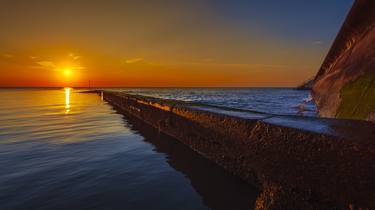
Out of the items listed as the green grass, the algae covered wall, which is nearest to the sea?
the green grass

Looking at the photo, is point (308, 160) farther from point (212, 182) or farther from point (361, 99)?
point (361, 99)

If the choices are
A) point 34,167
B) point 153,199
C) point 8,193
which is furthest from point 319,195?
point 34,167

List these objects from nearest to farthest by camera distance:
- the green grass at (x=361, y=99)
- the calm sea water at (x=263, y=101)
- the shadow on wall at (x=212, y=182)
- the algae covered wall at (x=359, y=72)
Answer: the shadow on wall at (x=212, y=182)
the green grass at (x=361, y=99)
the algae covered wall at (x=359, y=72)
the calm sea water at (x=263, y=101)

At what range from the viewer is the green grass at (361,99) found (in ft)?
8.47

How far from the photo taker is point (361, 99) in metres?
2.90

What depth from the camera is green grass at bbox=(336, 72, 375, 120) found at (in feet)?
8.47

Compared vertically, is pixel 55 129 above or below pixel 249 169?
below

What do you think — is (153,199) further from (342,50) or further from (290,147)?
(342,50)

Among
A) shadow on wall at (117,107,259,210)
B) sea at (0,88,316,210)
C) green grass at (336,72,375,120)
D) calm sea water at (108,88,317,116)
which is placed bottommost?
sea at (0,88,316,210)

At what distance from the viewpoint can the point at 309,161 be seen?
145 cm

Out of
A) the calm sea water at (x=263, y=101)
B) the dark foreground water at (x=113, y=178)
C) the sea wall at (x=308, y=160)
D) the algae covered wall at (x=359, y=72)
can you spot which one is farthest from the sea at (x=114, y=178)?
the calm sea water at (x=263, y=101)

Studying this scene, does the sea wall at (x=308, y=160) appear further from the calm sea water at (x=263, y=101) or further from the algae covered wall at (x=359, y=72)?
the calm sea water at (x=263, y=101)

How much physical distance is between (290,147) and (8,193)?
327cm

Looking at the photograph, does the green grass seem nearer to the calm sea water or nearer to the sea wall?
the sea wall
